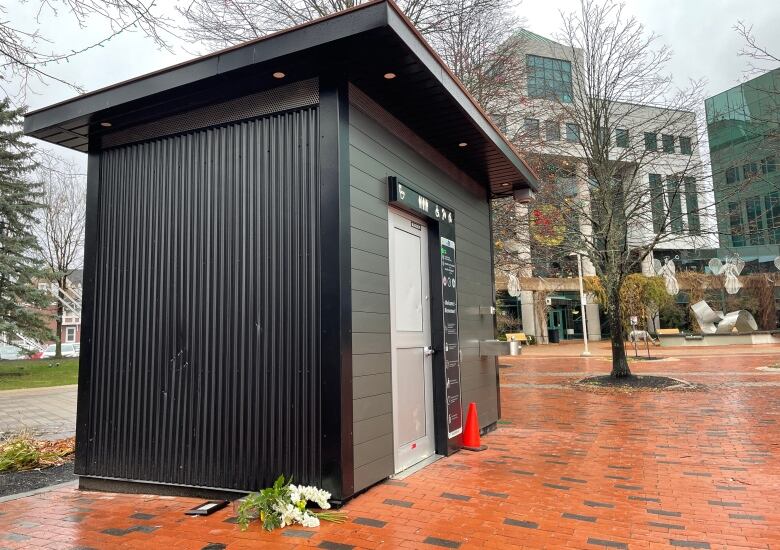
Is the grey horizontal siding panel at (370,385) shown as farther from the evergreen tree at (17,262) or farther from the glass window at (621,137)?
the evergreen tree at (17,262)

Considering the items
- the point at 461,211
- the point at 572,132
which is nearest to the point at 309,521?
the point at 461,211

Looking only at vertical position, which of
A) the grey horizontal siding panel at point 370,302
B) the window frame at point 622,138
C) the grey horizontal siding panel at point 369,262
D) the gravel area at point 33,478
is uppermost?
the window frame at point 622,138

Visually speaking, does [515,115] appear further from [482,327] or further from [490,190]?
[482,327]

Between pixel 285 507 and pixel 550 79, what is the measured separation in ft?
45.1

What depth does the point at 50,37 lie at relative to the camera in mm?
4570

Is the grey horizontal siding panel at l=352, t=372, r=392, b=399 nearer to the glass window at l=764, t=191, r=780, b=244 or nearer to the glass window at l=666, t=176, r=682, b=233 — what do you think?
the glass window at l=764, t=191, r=780, b=244

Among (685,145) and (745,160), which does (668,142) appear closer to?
(685,145)

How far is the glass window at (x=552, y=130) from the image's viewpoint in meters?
13.7

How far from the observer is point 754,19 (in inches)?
403

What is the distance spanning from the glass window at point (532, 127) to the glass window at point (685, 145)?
11.6 ft

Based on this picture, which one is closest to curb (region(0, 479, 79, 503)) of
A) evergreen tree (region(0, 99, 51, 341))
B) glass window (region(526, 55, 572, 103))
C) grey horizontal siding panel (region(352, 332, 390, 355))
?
grey horizontal siding panel (region(352, 332, 390, 355))

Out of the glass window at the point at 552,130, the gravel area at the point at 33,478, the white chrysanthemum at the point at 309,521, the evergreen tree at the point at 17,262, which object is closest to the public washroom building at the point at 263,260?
the white chrysanthemum at the point at 309,521

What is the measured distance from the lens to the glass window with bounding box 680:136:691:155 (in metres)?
13.0

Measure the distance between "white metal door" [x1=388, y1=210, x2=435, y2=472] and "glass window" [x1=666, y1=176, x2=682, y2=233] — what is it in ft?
30.7
